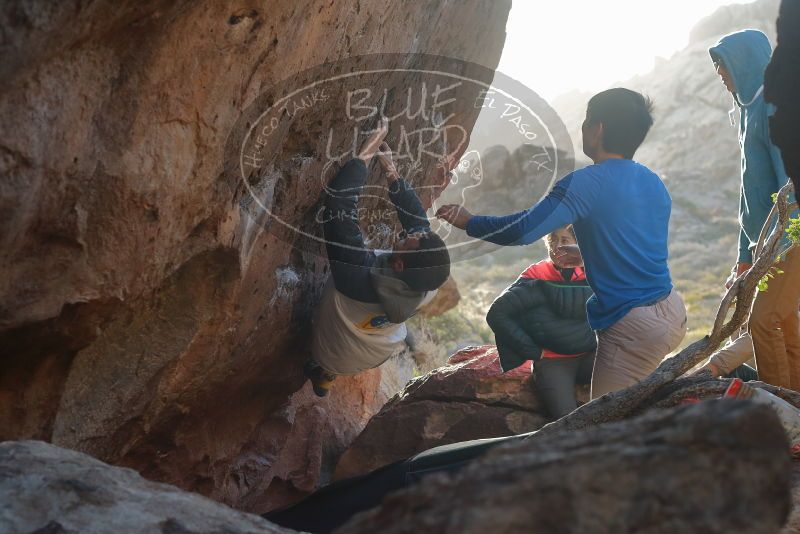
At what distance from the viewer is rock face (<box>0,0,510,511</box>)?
112 inches

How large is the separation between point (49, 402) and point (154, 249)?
0.87m

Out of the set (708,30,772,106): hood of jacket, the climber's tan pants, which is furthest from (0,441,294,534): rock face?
(708,30,772,106): hood of jacket

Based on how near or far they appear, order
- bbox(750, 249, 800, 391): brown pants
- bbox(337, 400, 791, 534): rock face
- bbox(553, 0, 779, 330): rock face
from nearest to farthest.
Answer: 1. bbox(337, 400, 791, 534): rock face
2. bbox(750, 249, 800, 391): brown pants
3. bbox(553, 0, 779, 330): rock face

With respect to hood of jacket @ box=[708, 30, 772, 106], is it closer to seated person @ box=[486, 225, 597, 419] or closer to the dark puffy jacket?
seated person @ box=[486, 225, 597, 419]

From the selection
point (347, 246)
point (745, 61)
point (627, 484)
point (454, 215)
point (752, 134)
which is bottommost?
point (627, 484)

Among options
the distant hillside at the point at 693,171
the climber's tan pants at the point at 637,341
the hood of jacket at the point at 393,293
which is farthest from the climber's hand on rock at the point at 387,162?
the distant hillside at the point at 693,171

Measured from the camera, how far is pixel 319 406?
6656 millimetres

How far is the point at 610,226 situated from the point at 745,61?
1.63 meters

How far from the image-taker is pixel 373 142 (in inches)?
199

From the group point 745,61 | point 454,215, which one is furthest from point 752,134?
point 454,215

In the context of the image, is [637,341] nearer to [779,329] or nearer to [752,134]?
[779,329]

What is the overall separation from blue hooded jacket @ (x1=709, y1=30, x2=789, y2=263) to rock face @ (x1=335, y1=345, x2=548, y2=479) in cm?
170

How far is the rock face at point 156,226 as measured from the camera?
2.85 m

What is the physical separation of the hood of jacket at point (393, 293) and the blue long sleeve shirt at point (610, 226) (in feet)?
1.79
